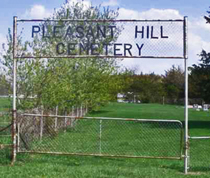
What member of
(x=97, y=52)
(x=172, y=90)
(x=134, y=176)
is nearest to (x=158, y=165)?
(x=134, y=176)

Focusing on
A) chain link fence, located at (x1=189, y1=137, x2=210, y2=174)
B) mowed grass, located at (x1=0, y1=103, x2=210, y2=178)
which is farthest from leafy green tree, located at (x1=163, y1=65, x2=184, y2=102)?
mowed grass, located at (x1=0, y1=103, x2=210, y2=178)

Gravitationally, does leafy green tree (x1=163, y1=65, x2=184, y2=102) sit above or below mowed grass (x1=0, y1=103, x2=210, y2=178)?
above

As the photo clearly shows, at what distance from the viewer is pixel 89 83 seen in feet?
78.4

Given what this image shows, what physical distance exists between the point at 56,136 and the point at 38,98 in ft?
5.28

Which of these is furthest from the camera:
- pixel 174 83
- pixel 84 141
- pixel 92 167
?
pixel 174 83

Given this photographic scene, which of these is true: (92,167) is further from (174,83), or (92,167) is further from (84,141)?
(174,83)

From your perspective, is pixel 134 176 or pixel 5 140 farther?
pixel 5 140

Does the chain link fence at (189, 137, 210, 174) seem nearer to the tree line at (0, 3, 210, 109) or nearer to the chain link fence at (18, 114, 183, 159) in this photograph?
the chain link fence at (18, 114, 183, 159)

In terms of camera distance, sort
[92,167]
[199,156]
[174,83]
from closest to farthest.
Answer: [92,167] < [199,156] < [174,83]

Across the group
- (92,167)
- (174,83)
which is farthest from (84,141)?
(174,83)

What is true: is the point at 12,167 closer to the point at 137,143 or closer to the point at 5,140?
the point at 5,140

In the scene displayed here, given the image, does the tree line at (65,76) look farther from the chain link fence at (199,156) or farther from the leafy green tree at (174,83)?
the leafy green tree at (174,83)

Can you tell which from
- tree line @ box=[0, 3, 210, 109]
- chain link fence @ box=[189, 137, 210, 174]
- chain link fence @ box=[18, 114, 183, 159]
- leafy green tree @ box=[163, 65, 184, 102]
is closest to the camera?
chain link fence @ box=[189, 137, 210, 174]

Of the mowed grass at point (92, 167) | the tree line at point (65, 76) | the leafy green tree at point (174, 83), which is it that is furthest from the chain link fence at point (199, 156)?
the leafy green tree at point (174, 83)
